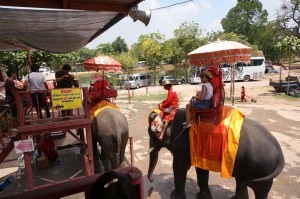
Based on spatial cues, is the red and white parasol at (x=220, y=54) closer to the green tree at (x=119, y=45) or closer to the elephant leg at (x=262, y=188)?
the elephant leg at (x=262, y=188)

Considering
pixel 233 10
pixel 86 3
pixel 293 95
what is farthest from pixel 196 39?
pixel 233 10

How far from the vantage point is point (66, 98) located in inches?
201

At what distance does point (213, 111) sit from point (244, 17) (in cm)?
6786

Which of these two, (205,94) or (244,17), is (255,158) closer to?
(205,94)

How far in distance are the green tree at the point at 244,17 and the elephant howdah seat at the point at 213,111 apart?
64.5m

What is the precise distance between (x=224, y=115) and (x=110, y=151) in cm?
277

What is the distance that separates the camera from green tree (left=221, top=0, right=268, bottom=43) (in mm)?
A: 64188

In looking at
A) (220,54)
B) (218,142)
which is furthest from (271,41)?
(218,142)

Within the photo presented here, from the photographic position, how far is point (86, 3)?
259 cm

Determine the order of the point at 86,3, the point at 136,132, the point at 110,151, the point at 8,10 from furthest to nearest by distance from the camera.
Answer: the point at 136,132 → the point at 110,151 → the point at 8,10 → the point at 86,3

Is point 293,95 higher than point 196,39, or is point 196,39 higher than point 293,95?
point 196,39

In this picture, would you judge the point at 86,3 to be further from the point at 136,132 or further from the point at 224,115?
the point at 136,132

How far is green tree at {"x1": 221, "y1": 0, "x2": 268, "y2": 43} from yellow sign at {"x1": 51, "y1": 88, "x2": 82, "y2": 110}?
65082 mm

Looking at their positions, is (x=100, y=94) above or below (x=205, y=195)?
above
